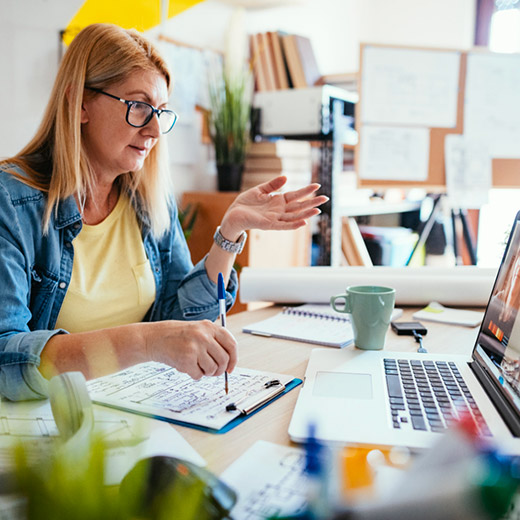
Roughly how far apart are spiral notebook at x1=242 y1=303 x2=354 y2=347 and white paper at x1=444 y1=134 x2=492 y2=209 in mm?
1272

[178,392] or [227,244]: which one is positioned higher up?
[227,244]

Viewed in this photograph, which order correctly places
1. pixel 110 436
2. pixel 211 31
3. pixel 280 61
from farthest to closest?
pixel 280 61 → pixel 211 31 → pixel 110 436

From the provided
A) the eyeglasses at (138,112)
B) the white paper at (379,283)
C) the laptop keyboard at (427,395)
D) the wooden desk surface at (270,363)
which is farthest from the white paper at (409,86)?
the laptop keyboard at (427,395)

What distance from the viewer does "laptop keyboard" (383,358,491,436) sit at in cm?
64

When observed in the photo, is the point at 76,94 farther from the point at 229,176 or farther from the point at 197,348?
the point at 229,176

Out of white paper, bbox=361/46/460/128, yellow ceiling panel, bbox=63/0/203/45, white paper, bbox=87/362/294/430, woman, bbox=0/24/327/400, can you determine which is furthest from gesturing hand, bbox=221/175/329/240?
white paper, bbox=361/46/460/128

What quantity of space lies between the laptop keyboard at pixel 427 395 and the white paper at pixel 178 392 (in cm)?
16

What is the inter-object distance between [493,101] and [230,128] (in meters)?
1.15

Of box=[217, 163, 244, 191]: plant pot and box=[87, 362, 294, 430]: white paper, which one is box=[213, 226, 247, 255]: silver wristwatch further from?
box=[217, 163, 244, 191]: plant pot

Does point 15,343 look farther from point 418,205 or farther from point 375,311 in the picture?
point 418,205

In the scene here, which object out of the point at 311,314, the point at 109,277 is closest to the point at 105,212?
the point at 109,277

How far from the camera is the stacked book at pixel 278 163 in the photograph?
2709 millimetres

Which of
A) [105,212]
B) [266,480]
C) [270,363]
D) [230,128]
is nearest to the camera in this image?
[266,480]

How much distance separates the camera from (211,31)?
2848mm
